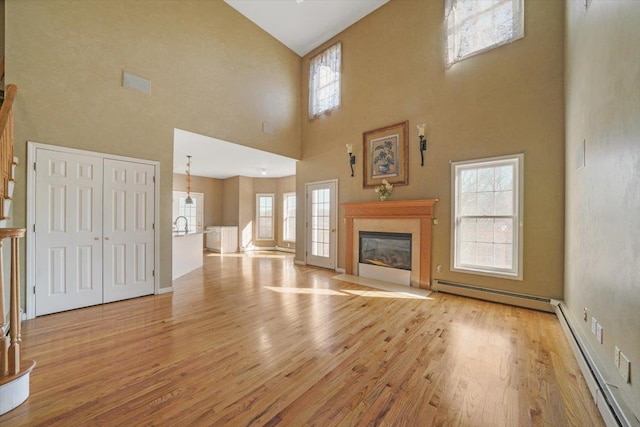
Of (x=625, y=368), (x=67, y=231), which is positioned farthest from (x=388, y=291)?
(x=67, y=231)

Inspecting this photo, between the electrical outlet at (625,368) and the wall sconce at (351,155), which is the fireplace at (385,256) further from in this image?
the electrical outlet at (625,368)

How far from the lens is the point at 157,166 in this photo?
13.1ft

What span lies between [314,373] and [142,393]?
1193 millimetres

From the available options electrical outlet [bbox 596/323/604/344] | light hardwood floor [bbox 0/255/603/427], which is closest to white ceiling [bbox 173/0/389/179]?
light hardwood floor [bbox 0/255/603/427]

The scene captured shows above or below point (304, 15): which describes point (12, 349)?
below

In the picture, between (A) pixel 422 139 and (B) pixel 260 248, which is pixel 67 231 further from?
(B) pixel 260 248

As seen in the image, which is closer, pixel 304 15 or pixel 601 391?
pixel 601 391

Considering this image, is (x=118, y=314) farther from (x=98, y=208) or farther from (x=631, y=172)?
(x=631, y=172)

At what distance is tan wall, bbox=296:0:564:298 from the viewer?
322 cm

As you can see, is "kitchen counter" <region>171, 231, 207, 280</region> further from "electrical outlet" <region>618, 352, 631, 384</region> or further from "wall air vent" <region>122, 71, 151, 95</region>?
"electrical outlet" <region>618, 352, 631, 384</region>

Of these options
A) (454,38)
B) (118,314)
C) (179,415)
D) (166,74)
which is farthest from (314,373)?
(454,38)

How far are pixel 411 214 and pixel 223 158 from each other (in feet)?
15.5

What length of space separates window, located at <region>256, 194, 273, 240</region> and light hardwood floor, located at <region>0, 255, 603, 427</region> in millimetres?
5906

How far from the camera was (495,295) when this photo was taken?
3.58 m
